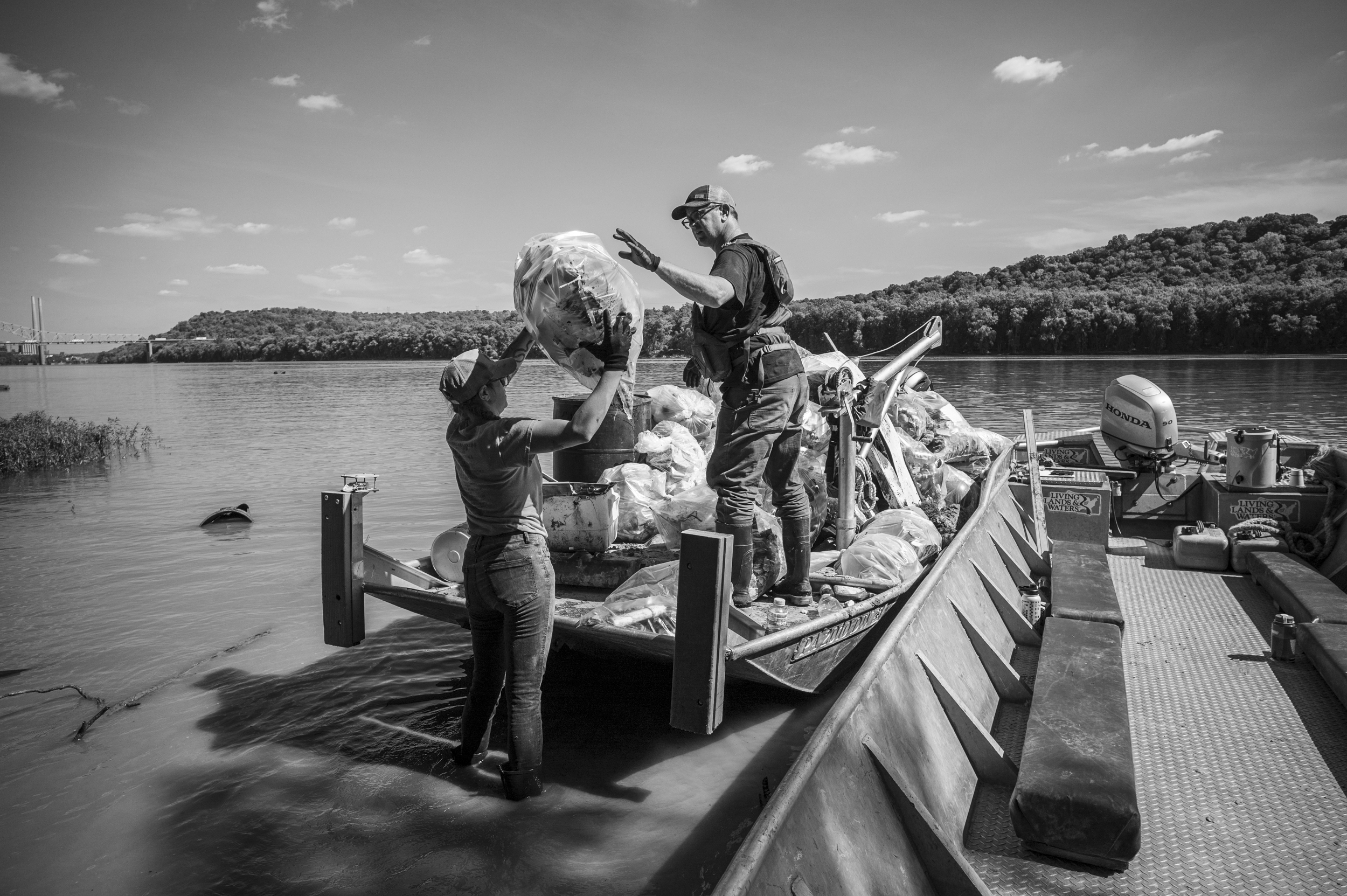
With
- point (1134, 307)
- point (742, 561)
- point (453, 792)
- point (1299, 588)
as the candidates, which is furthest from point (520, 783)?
point (1134, 307)

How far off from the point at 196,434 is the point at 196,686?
23.0 meters

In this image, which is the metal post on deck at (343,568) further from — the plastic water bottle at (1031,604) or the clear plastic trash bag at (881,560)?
the plastic water bottle at (1031,604)

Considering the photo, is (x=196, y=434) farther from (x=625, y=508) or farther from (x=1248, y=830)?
(x=1248, y=830)

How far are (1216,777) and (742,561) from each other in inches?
85.0

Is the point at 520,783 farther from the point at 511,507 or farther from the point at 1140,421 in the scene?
the point at 1140,421

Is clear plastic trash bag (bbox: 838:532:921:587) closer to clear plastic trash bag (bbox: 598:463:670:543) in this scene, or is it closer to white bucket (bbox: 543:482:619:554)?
clear plastic trash bag (bbox: 598:463:670:543)

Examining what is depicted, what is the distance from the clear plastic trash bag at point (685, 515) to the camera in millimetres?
5113

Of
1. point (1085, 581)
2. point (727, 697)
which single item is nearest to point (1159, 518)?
point (1085, 581)

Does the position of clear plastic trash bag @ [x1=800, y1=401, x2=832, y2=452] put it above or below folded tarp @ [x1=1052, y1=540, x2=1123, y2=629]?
above

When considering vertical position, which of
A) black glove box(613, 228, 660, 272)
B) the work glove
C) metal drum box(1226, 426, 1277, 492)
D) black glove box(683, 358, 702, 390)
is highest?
black glove box(613, 228, 660, 272)

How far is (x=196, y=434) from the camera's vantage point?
2569 centimetres

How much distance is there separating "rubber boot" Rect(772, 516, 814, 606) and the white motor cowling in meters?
4.09

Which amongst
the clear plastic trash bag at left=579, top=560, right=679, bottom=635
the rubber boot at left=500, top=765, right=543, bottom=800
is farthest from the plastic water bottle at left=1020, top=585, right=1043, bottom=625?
the rubber boot at left=500, top=765, right=543, bottom=800

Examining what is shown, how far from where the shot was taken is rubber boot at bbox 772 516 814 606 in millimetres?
4492
